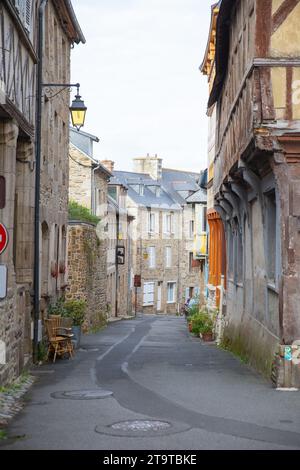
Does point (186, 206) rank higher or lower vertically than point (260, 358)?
higher

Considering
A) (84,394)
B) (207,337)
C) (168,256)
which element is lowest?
(207,337)

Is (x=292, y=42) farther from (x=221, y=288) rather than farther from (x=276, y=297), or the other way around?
(x=221, y=288)

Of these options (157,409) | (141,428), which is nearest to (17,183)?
(157,409)

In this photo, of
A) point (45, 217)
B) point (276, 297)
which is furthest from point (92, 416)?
point (45, 217)

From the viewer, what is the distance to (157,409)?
31.4 feet

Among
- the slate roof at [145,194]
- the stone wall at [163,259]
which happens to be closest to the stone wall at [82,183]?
the stone wall at [163,259]

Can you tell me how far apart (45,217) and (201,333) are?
10895 mm

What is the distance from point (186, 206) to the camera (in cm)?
6112

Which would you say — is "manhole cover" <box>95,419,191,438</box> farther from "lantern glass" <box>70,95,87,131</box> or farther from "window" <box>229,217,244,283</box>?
"window" <box>229,217,244,283</box>

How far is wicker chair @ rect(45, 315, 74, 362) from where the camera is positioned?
53.8ft

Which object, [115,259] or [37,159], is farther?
[115,259]

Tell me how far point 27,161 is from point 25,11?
8.45 ft

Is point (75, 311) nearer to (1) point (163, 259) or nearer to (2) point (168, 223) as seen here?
(1) point (163, 259)

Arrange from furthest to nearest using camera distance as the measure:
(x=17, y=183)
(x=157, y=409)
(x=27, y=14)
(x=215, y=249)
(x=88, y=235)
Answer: (x=215, y=249), (x=88, y=235), (x=17, y=183), (x=27, y=14), (x=157, y=409)
